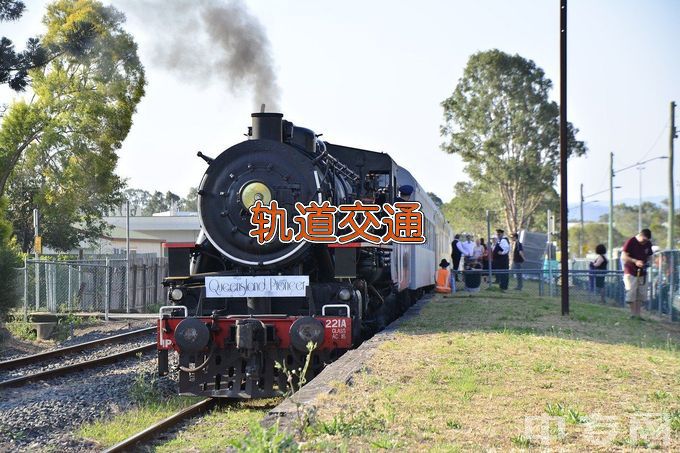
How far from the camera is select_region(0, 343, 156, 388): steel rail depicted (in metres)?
10.4

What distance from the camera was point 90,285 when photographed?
2247 centimetres

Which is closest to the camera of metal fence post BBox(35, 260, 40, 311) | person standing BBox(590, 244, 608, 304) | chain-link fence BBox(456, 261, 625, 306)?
metal fence post BBox(35, 260, 40, 311)

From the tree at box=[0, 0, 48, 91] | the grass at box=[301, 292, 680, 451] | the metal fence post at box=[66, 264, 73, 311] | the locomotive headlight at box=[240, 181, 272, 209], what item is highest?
the tree at box=[0, 0, 48, 91]

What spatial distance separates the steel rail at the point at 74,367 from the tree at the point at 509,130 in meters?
35.0

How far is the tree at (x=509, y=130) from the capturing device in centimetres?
4669

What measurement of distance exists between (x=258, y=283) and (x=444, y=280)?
1393cm

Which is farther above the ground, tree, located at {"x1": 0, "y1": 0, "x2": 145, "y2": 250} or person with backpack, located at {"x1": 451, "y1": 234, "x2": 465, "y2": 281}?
tree, located at {"x1": 0, "y1": 0, "x2": 145, "y2": 250}

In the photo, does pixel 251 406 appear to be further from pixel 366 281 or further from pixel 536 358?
pixel 536 358

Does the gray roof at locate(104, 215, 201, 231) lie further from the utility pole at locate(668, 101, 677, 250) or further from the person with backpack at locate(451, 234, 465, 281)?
the person with backpack at locate(451, 234, 465, 281)

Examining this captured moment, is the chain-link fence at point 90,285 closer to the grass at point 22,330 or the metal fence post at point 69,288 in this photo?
the metal fence post at point 69,288

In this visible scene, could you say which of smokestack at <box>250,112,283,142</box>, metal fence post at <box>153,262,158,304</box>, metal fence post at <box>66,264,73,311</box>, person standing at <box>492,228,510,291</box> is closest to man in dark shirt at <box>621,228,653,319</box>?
person standing at <box>492,228,510,291</box>

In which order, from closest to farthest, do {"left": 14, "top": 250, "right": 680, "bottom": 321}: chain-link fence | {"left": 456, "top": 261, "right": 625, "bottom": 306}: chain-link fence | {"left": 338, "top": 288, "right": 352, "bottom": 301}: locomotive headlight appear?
{"left": 338, "top": 288, "right": 352, "bottom": 301}: locomotive headlight, {"left": 14, "top": 250, "right": 680, "bottom": 321}: chain-link fence, {"left": 456, "top": 261, "right": 625, "bottom": 306}: chain-link fence

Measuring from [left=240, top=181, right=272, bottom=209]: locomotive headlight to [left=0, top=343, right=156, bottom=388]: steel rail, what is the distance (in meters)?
3.38

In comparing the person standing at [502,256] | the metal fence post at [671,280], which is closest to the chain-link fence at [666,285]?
the metal fence post at [671,280]
